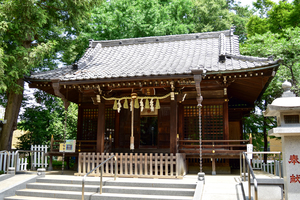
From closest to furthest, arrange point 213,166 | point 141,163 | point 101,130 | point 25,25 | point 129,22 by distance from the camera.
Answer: point 141,163 < point 101,130 < point 213,166 < point 25,25 < point 129,22

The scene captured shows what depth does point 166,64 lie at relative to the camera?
11.2 metres

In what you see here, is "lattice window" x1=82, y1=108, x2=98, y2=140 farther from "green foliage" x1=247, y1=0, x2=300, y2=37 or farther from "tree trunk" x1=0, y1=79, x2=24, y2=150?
"green foliage" x1=247, y1=0, x2=300, y2=37

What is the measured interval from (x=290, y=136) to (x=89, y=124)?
9950 mm

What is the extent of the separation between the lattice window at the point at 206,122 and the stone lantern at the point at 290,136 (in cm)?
585

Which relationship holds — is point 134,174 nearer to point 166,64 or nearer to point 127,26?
point 166,64

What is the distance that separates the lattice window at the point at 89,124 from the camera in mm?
13500

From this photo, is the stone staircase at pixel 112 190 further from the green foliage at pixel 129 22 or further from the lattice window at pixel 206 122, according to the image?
the green foliage at pixel 129 22

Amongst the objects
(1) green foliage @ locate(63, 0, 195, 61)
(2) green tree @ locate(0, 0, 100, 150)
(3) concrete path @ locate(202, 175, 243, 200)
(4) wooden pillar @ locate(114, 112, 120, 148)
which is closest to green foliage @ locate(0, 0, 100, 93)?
(2) green tree @ locate(0, 0, 100, 150)

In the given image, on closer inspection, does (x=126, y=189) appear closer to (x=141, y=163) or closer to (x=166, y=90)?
(x=141, y=163)

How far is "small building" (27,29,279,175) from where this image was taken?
386 inches

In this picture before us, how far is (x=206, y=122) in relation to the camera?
467 inches

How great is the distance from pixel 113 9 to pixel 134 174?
17.3 meters

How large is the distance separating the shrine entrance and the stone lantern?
7499 millimetres

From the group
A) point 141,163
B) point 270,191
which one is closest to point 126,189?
point 141,163
